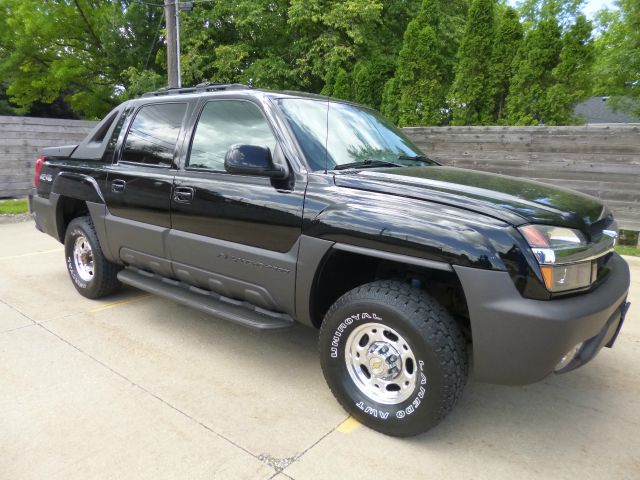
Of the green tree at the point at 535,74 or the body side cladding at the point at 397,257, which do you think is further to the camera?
the green tree at the point at 535,74

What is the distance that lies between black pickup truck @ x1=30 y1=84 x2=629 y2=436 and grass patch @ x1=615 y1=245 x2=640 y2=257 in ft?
16.0

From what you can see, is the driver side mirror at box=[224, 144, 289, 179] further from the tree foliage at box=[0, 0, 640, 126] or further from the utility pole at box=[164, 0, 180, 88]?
the utility pole at box=[164, 0, 180, 88]

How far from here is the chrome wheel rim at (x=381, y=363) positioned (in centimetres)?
257

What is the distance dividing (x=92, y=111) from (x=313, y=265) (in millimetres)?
23916

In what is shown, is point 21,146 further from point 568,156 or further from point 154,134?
point 568,156

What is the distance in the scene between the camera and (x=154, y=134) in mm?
3941

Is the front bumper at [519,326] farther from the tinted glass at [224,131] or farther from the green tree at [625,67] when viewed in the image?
the green tree at [625,67]

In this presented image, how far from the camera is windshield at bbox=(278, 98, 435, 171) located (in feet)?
10.1

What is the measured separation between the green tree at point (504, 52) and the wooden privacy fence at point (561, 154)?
2714mm

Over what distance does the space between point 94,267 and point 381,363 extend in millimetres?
→ 3210

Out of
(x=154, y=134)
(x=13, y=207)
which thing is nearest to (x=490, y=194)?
(x=154, y=134)

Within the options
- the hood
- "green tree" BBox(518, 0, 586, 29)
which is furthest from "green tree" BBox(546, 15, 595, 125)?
"green tree" BBox(518, 0, 586, 29)

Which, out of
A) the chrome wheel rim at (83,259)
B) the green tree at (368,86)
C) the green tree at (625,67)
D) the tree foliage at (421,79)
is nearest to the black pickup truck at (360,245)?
the chrome wheel rim at (83,259)

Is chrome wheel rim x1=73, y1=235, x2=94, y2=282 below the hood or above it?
below
